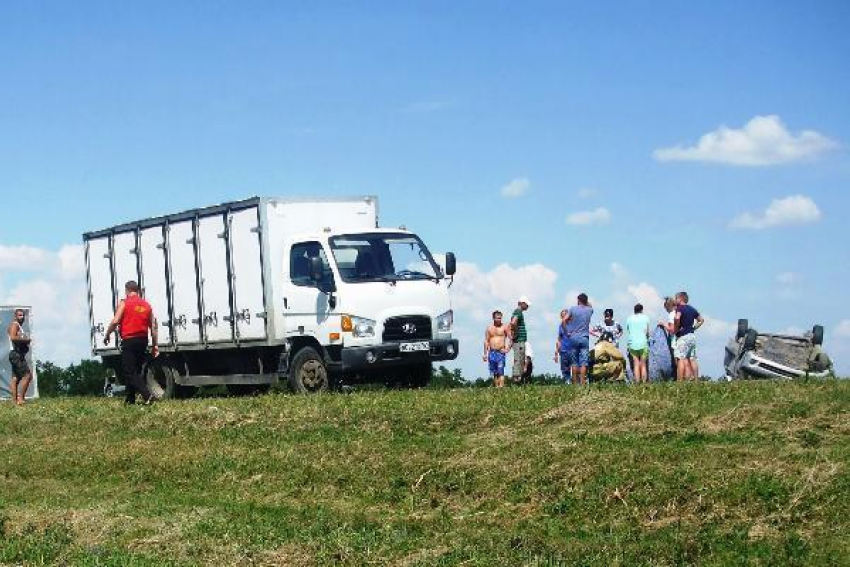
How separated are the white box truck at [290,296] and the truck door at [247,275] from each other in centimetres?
2

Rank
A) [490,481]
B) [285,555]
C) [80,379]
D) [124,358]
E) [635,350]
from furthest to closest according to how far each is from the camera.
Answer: [80,379] → [635,350] → [124,358] → [490,481] → [285,555]

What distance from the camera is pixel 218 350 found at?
2780cm

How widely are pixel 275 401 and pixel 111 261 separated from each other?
9.82m

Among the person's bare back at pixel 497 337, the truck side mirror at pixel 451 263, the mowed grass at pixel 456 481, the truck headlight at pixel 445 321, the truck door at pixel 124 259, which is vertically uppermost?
the truck door at pixel 124 259

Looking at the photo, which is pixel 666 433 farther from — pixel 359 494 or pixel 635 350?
pixel 635 350

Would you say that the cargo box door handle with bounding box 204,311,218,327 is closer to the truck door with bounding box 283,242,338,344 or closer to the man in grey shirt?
the truck door with bounding box 283,242,338,344

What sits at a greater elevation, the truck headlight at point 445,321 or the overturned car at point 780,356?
the truck headlight at point 445,321

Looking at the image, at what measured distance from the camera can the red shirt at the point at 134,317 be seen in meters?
24.1

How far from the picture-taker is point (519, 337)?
28625 mm

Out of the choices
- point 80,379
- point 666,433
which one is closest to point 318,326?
point 666,433

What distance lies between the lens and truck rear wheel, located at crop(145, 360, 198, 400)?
2912 cm

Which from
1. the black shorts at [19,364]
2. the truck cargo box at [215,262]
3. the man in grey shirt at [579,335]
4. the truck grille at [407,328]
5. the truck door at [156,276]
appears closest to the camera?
the truck grille at [407,328]

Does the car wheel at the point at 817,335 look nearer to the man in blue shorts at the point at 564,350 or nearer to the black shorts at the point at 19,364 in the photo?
the man in blue shorts at the point at 564,350

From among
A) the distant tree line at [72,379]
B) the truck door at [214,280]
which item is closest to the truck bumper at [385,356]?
the truck door at [214,280]
